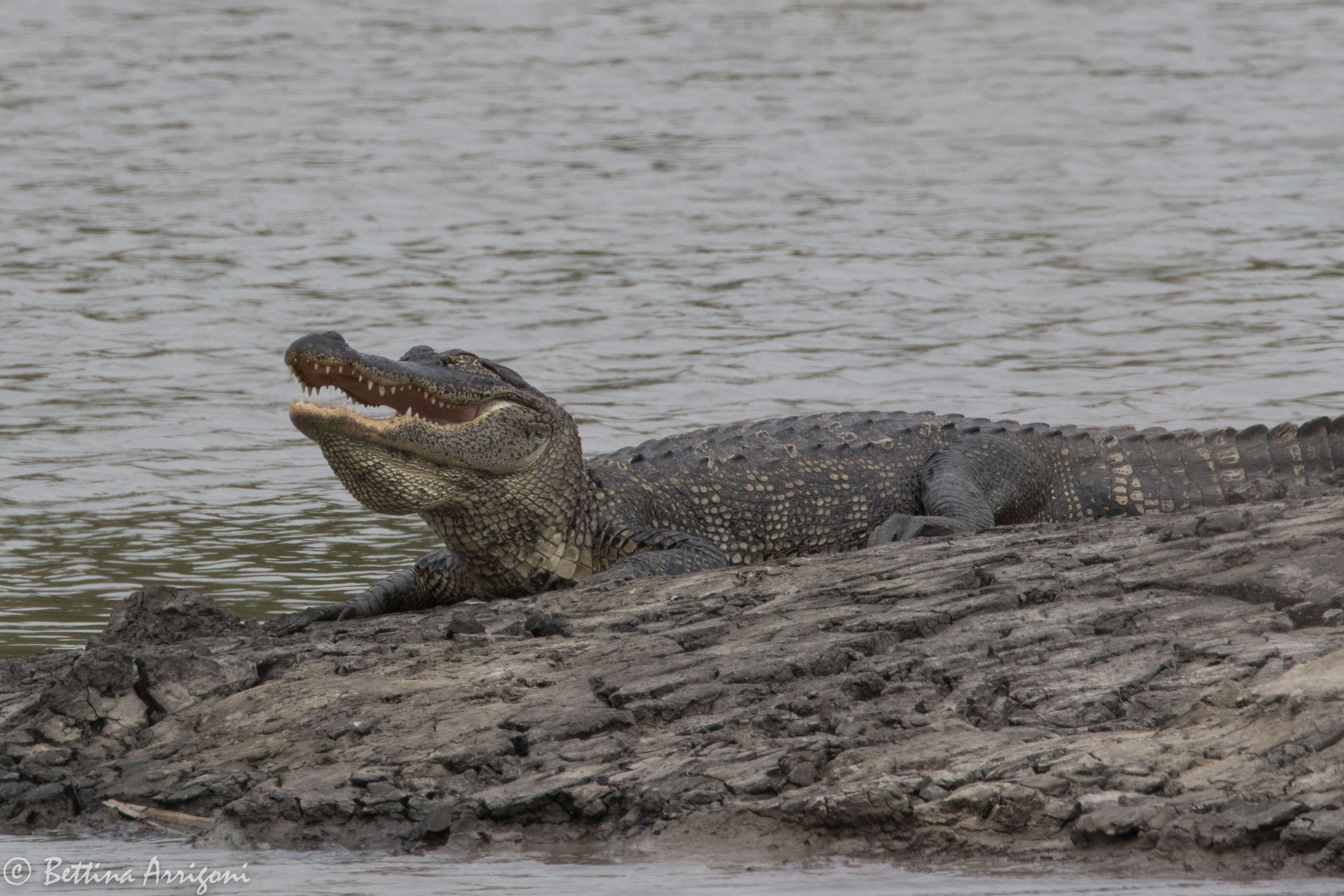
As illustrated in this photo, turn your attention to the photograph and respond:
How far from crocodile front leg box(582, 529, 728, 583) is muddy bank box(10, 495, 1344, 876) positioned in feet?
2.32

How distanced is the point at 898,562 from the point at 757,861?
162 centimetres

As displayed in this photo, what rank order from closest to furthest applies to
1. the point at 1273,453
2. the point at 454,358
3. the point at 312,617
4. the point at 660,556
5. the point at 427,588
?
the point at 312,617 → the point at 660,556 → the point at 454,358 → the point at 427,588 → the point at 1273,453

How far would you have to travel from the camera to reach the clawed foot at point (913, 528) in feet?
21.2

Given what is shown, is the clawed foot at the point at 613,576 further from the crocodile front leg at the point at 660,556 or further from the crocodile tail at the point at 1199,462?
the crocodile tail at the point at 1199,462

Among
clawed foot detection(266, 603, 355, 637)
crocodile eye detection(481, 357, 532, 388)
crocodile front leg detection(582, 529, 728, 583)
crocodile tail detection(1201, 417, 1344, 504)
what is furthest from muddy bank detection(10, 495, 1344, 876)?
crocodile tail detection(1201, 417, 1344, 504)

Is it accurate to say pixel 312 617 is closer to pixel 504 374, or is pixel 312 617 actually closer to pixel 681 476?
pixel 504 374

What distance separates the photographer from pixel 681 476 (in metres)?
7.06

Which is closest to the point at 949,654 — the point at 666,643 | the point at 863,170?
the point at 666,643

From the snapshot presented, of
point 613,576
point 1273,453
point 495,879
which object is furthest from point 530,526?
point 1273,453

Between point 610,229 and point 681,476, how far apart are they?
405 inches

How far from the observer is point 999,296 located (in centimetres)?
1453

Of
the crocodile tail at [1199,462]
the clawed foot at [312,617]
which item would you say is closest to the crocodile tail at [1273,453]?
the crocodile tail at [1199,462]

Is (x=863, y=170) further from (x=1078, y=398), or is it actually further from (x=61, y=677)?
(x=61, y=677)

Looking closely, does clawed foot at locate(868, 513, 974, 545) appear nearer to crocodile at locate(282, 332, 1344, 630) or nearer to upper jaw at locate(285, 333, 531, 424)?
crocodile at locate(282, 332, 1344, 630)
